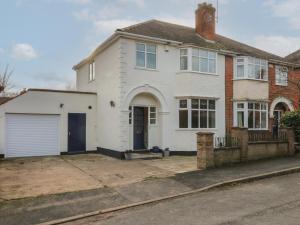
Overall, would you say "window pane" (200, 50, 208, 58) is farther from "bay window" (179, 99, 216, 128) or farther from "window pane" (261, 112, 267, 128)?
"window pane" (261, 112, 267, 128)

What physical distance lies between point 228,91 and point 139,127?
6.11m

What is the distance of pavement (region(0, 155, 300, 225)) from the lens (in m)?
6.91

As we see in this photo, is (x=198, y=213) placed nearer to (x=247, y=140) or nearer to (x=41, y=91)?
(x=247, y=140)

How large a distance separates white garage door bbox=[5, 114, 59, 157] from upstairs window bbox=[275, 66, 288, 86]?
15.1m

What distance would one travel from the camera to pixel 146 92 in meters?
16.1

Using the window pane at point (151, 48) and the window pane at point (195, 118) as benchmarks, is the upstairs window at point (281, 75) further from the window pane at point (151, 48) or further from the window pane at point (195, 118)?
the window pane at point (151, 48)

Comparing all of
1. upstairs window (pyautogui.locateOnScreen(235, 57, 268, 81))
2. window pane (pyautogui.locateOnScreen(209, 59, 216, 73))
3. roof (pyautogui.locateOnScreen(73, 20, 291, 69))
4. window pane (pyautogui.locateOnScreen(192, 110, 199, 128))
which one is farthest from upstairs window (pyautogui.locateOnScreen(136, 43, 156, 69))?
upstairs window (pyautogui.locateOnScreen(235, 57, 268, 81))

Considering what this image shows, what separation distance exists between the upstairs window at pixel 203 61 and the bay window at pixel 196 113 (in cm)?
182

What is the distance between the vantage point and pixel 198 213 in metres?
6.73

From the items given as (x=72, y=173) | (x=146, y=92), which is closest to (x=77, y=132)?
(x=146, y=92)

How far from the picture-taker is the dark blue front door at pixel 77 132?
56.7ft

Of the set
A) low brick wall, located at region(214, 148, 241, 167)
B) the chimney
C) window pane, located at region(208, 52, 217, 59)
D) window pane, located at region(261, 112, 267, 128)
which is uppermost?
the chimney

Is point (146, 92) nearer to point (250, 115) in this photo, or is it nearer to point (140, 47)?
point (140, 47)

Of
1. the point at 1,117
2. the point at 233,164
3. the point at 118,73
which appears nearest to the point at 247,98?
the point at 233,164
